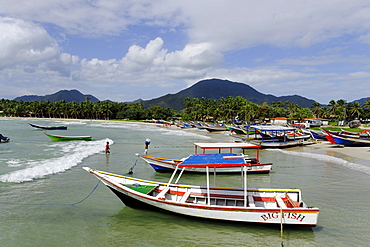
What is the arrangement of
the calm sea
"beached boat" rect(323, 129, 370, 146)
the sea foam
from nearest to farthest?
the calm sea → the sea foam → "beached boat" rect(323, 129, 370, 146)

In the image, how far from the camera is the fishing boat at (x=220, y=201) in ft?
26.2

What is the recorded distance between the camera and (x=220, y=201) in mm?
9461

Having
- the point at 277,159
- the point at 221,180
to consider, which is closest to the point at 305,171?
the point at 277,159

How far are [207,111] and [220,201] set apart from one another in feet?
275

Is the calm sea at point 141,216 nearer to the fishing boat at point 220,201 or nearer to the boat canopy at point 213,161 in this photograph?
the fishing boat at point 220,201

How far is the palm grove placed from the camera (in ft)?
266

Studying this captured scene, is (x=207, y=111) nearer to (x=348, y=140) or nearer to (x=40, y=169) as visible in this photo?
(x=348, y=140)

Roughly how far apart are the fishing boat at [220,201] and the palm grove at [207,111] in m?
75.0

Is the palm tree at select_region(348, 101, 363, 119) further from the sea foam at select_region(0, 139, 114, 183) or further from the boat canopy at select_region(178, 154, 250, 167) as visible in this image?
the boat canopy at select_region(178, 154, 250, 167)

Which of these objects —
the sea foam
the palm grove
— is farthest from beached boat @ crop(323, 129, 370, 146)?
the palm grove

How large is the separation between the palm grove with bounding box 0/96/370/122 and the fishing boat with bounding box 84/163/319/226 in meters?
75.0

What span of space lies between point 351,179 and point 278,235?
9.30 meters

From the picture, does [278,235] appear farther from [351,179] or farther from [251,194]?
[351,179]

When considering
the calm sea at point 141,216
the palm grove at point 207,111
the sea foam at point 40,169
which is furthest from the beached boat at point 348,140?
the palm grove at point 207,111
